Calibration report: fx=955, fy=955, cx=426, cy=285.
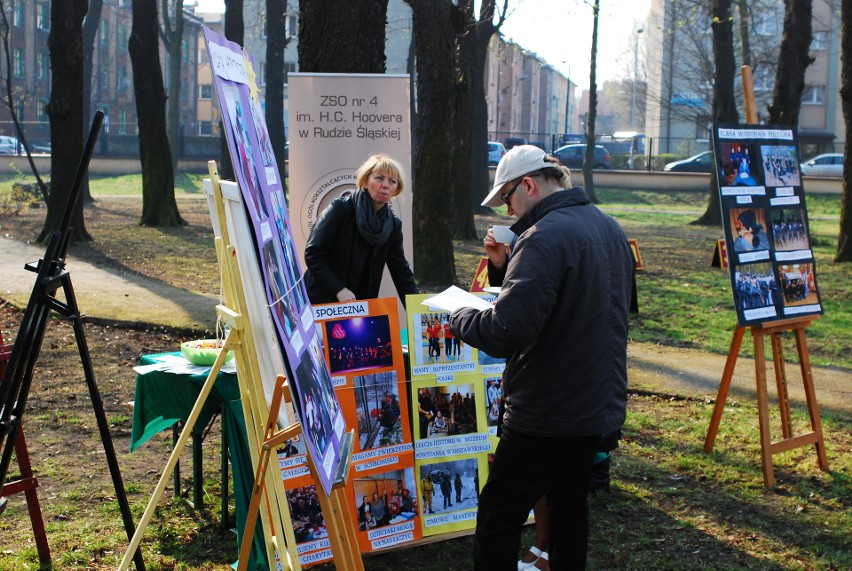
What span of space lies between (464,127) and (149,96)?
21.6 ft

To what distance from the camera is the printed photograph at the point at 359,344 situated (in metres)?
4.32

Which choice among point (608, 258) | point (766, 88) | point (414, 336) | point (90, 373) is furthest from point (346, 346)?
point (766, 88)

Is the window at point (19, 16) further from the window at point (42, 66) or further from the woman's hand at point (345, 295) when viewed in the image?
the woman's hand at point (345, 295)

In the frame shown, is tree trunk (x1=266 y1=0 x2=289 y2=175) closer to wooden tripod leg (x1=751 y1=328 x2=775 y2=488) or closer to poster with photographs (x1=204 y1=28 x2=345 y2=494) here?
wooden tripod leg (x1=751 y1=328 x2=775 y2=488)

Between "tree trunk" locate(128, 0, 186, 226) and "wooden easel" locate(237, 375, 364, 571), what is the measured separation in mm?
16353

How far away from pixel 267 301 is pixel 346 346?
1466 millimetres

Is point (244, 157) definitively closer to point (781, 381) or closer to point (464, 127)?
point (781, 381)

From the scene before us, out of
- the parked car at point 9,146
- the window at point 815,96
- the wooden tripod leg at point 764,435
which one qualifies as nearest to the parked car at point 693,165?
the window at point 815,96

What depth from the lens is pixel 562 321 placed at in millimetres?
3342

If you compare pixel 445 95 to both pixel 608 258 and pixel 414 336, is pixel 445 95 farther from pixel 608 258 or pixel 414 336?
pixel 608 258

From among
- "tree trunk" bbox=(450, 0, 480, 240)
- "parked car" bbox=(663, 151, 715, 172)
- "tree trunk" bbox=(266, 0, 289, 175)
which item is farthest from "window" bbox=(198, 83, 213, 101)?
"tree trunk" bbox=(450, 0, 480, 240)

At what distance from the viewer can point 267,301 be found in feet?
9.54

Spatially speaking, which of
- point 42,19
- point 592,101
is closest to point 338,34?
point 592,101

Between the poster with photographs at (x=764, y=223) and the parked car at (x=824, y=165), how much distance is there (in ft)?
109
